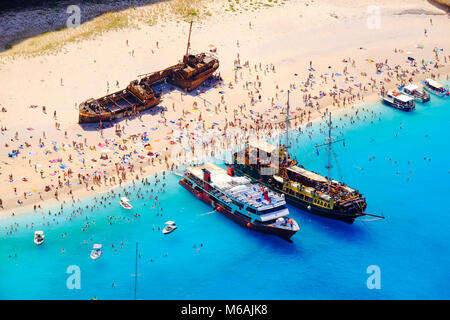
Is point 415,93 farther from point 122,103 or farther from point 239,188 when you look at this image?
point 122,103

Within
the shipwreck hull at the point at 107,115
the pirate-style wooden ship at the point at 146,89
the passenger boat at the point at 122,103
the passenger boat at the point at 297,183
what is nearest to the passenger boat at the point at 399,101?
the passenger boat at the point at 297,183

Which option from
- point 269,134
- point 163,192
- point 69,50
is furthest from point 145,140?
point 69,50

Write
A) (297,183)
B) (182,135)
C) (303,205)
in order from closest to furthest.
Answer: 1. (303,205)
2. (297,183)
3. (182,135)

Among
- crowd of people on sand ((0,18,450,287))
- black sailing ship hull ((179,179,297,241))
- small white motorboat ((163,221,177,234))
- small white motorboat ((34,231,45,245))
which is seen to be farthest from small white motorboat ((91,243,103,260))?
black sailing ship hull ((179,179,297,241))

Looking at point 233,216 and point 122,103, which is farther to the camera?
point 122,103

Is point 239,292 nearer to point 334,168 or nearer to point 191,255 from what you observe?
point 191,255

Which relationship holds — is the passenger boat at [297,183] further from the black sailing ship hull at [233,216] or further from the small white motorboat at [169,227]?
the small white motorboat at [169,227]

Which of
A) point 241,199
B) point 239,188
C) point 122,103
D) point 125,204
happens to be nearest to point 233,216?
point 241,199

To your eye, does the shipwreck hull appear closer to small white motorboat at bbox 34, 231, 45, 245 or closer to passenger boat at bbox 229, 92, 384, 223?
passenger boat at bbox 229, 92, 384, 223

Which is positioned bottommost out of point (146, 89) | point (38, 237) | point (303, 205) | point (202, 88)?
point (303, 205)

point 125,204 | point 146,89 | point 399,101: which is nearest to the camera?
point 125,204
